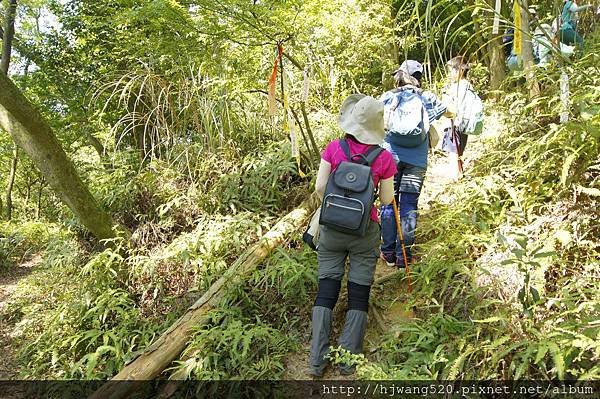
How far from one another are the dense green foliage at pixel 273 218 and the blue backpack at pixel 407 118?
0.45 metres

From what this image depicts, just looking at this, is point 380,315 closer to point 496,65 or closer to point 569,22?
point 569,22

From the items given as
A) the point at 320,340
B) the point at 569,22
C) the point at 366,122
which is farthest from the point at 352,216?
the point at 569,22

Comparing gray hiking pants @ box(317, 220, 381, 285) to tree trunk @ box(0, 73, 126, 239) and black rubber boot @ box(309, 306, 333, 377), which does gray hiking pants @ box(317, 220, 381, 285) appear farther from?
tree trunk @ box(0, 73, 126, 239)

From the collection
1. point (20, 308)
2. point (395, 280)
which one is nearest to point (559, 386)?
point (395, 280)

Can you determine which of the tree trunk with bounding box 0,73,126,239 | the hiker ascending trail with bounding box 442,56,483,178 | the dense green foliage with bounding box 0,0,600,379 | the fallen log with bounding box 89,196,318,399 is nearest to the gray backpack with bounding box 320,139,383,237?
the dense green foliage with bounding box 0,0,600,379

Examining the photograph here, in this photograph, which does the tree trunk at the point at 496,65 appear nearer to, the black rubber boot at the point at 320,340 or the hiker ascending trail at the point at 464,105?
the hiker ascending trail at the point at 464,105

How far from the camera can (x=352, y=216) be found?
3188 mm

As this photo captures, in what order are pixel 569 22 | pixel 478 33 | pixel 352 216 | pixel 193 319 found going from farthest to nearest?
pixel 569 22
pixel 193 319
pixel 352 216
pixel 478 33

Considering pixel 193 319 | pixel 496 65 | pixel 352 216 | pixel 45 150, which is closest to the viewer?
pixel 352 216

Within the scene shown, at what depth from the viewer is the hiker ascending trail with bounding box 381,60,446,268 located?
396 cm

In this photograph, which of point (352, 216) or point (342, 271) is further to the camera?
point (342, 271)

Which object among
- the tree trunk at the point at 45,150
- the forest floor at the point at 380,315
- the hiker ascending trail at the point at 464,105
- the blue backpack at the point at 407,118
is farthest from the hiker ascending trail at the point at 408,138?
the tree trunk at the point at 45,150

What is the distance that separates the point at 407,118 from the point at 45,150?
3.65 metres

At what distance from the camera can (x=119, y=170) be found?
6.31 metres
